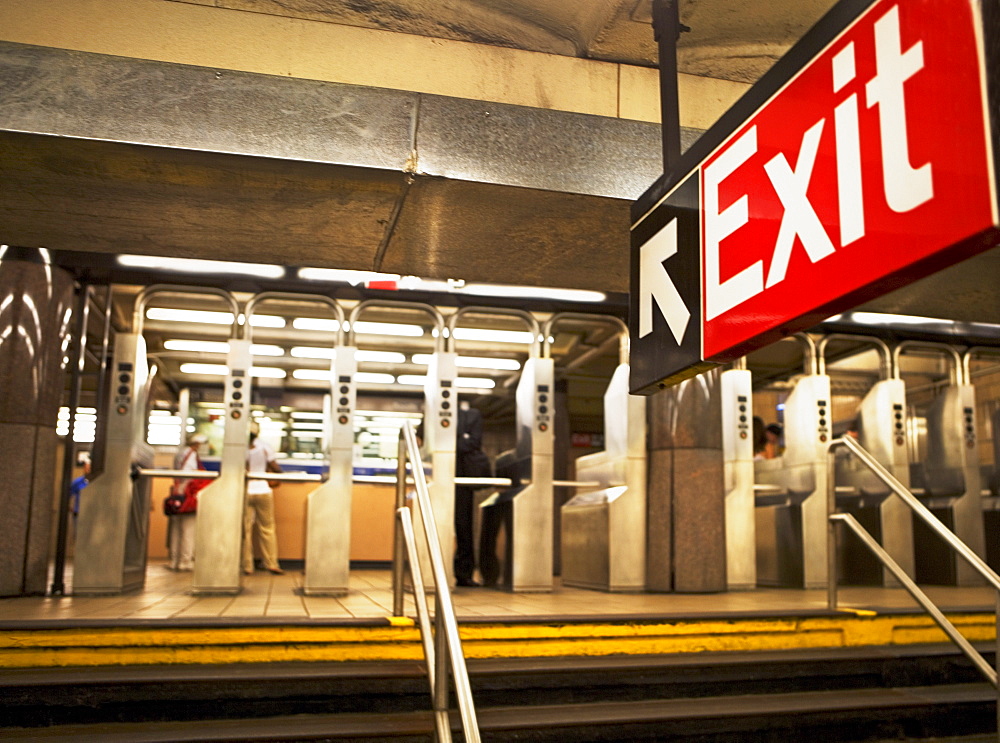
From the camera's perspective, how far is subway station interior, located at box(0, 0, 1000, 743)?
11.1ft

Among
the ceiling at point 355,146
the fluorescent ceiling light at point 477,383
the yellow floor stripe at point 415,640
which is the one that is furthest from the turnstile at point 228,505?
the fluorescent ceiling light at point 477,383

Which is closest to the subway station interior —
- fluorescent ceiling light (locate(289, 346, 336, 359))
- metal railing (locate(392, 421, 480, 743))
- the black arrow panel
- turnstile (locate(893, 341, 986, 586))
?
metal railing (locate(392, 421, 480, 743))

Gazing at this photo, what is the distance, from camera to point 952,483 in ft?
28.0

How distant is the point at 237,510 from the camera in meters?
6.40

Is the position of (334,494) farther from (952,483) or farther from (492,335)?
(952,483)

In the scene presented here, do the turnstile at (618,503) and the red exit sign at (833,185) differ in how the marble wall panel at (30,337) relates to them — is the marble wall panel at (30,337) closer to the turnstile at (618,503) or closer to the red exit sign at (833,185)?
the turnstile at (618,503)

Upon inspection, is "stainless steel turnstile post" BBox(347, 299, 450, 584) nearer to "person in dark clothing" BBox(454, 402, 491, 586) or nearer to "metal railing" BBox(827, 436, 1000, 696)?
"person in dark clothing" BBox(454, 402, 491, 586)

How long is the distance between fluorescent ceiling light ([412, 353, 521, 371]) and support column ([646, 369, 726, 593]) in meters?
4.25

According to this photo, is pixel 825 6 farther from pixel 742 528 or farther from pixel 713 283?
pixel 742 528

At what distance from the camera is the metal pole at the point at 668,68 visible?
2883 millimetres

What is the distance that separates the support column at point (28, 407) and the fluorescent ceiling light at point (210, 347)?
4.15 m

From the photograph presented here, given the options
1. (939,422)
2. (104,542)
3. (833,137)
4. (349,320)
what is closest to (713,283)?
(833,137)

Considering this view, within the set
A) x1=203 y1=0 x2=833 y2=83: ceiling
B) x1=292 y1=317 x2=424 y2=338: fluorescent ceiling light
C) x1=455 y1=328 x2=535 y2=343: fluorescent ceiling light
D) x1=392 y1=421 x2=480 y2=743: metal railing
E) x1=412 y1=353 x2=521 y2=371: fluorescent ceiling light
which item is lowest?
x1=392 y1=421 x2=480 y2=743: metal railing

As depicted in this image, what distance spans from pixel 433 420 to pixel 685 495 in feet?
6.99
